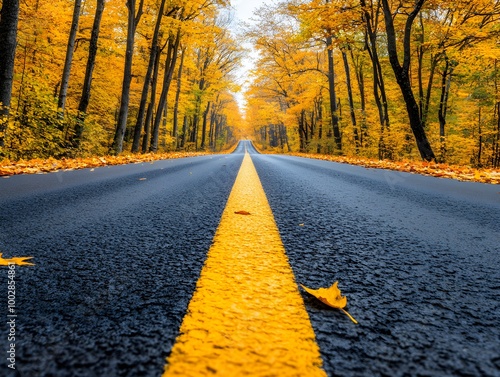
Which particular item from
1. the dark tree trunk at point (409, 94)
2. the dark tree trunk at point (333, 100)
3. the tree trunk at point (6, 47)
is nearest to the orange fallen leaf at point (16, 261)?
the tree trunk at point (6, 47)

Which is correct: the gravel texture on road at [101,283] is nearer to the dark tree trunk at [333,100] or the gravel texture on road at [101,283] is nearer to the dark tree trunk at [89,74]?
the dark tree trunk at [89,74]

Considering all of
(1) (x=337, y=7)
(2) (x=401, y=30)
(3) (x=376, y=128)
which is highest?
(2) (x=401, y=30)

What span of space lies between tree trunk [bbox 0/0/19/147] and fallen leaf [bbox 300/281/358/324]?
6757mm

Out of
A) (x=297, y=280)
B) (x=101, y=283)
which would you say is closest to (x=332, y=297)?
(x=297, y=280)

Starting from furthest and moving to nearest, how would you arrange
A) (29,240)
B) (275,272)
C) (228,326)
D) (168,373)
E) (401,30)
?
→ 1. (401,30)
2. (29,240)
3. (275,272)
4. (228,326)
5. (168,373)

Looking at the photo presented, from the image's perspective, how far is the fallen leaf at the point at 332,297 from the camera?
753 millimetres

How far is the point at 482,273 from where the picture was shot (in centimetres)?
102

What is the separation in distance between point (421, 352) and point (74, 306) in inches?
31.3

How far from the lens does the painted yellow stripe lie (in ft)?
1.71

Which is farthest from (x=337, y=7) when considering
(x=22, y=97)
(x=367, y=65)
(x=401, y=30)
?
(x=22, y=97)

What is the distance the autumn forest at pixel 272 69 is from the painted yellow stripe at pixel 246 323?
257 inches

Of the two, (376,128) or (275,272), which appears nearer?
(275,272)

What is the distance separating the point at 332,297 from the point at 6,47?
7262mm

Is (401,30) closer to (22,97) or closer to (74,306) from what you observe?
(22,97)
